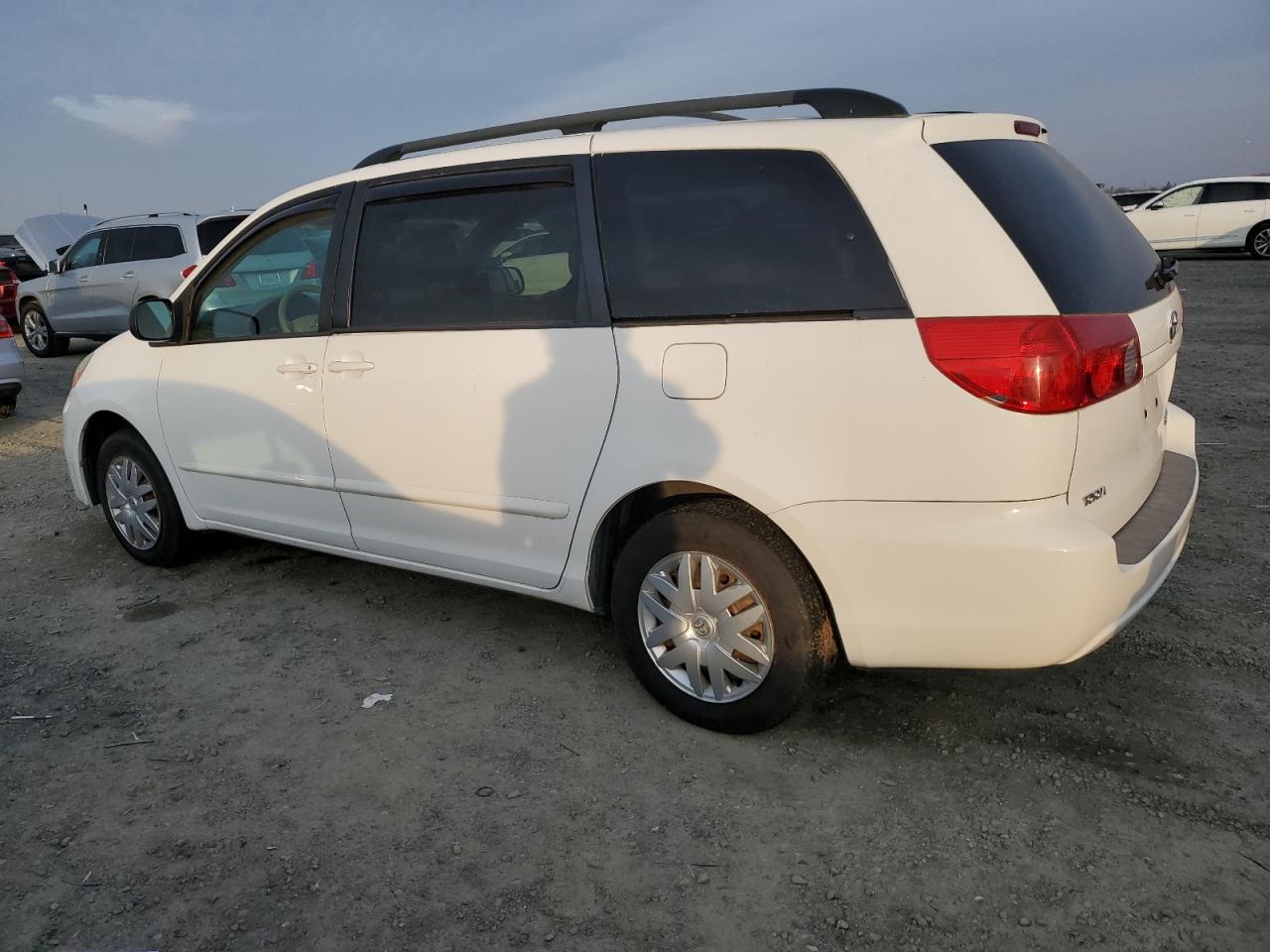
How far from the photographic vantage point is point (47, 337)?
1436 cm

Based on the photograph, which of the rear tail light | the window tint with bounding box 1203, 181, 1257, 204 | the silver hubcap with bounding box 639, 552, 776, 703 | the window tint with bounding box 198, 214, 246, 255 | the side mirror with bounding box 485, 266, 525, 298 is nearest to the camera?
the rear tail light

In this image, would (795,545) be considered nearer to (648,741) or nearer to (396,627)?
(648,741)

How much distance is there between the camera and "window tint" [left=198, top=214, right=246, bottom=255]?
1205cm

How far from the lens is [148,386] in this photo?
4.55 metres

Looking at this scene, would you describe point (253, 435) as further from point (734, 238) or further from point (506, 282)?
point (734, 238)

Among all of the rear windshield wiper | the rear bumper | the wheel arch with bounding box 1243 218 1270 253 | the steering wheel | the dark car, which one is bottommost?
the wheel arch with bounding box 1243 218 1270 253

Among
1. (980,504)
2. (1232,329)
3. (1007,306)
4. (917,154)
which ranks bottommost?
(1232,329)

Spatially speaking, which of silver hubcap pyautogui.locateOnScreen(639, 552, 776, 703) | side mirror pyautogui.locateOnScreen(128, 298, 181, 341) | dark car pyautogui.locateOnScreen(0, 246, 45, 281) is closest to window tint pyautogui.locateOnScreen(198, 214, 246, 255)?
side mirror pyautogui.locateOnScreen(128, 298, 181, 341)

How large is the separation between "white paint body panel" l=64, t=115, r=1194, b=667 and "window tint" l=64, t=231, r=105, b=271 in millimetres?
11431

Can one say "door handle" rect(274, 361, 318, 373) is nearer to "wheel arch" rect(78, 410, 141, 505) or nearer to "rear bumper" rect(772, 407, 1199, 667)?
"wheel arch" rect(78, 410, 141, 505)

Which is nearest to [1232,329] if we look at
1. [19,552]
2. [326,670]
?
[326,670]

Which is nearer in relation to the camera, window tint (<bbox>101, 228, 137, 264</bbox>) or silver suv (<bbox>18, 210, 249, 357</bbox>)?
silver suv (<bbox>18, 210, 249, 357</bbox>)

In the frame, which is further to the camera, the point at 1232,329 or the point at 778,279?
the point at 1232,329

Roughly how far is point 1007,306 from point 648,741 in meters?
1.70
